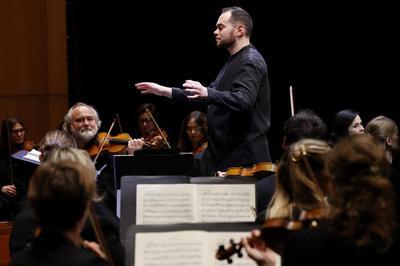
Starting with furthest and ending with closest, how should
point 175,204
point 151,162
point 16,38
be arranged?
point 16,38, point 151,162, point 175,204

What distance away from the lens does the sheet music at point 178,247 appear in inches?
111

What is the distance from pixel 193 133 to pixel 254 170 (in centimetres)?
214

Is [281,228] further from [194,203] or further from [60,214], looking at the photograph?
[194,203]

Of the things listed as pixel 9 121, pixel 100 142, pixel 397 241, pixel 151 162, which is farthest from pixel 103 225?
pixel 9 121

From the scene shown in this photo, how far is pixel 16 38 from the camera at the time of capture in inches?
298

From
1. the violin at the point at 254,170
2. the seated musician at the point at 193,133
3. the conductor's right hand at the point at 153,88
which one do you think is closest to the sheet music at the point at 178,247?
the violin at the point at 254,170

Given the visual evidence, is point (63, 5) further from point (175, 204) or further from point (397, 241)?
point (397, 241)

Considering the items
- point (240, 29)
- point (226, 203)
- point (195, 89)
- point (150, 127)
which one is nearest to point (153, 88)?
point (195, 89)

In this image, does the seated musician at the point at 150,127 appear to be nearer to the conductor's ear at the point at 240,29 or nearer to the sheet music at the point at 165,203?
the conductor's ear at the point at 240,29

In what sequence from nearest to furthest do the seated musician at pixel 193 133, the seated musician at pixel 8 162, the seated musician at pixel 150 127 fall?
the seated musician at pixel 8 162
the seated musician at pixel 150 127
the seated musician at pixel 193 133

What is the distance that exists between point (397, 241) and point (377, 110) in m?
4.07

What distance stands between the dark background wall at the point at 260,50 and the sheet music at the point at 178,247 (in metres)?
3.44

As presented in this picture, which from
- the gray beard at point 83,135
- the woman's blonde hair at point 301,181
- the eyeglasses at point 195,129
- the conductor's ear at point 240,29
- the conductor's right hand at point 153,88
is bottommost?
the eyeglasses at point 195,129

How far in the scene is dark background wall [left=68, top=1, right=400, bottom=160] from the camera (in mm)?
6035
